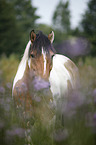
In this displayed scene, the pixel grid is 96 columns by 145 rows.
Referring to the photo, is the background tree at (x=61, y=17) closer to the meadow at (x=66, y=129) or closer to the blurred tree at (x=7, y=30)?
the blurred tree at (x=7, y=30)

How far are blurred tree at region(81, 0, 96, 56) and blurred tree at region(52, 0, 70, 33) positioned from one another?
3646 cm

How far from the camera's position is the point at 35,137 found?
1.55m

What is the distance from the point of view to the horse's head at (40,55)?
264cm

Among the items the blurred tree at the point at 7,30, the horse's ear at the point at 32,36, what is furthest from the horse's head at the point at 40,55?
the blurred tree at the point at 7,30

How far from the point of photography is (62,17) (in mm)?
58281

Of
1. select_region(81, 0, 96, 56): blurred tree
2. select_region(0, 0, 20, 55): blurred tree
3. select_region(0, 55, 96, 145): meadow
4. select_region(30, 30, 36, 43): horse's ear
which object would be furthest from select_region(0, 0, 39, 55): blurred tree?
select_region(0, 55, 96, 145): meadow

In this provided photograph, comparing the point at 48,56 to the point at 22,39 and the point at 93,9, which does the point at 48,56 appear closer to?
the point at 22,39

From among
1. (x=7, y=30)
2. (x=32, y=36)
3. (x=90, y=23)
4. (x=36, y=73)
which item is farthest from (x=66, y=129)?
(x=90, y=23)

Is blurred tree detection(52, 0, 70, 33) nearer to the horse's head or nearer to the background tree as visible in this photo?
the background tree

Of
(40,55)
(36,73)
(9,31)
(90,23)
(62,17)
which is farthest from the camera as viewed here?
(62,17)

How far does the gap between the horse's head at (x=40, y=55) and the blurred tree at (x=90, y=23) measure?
17712mm

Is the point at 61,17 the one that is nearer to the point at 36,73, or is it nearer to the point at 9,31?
the point at 9,31

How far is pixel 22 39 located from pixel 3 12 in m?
3.51

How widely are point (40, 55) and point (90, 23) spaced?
1959 centimetres
